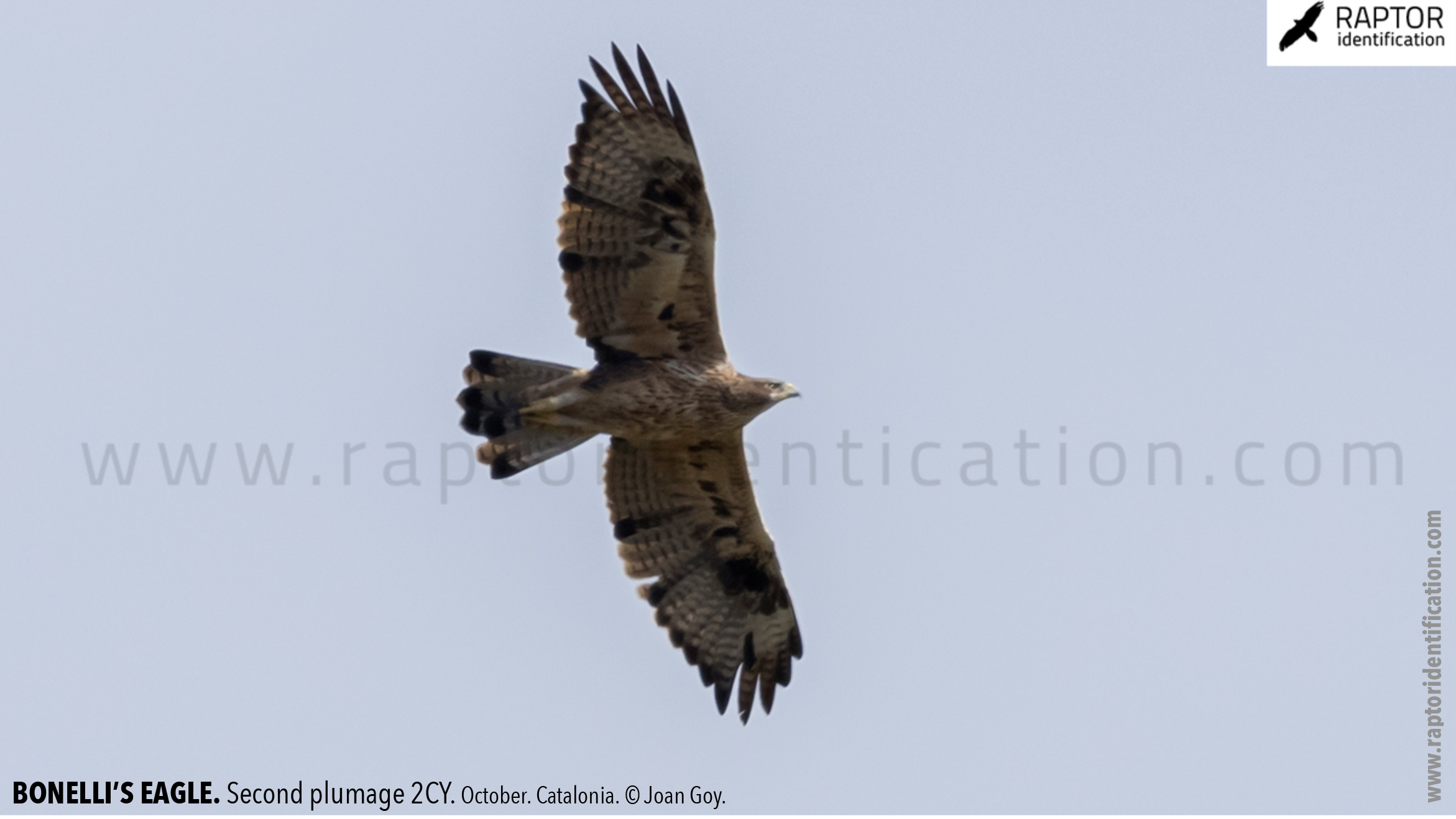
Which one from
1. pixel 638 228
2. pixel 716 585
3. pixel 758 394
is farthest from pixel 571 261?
pixel 716 585

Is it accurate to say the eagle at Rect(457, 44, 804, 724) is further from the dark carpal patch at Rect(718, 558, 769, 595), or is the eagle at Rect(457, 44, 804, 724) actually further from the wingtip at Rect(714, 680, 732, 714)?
the wingtip at Rect(714, 680, 732, 714)

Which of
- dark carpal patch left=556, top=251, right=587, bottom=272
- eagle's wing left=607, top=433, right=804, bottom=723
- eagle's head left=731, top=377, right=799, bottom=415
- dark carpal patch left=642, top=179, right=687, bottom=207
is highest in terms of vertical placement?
dark carpal patch left=642, top=179, right=687, bottom=207

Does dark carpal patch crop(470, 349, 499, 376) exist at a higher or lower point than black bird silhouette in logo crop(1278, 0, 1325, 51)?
lower

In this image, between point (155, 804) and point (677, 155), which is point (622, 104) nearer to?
point (677, 155)

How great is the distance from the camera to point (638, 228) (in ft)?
36.9

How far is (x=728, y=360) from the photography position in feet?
37.8

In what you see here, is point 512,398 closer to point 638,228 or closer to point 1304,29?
point 638,228

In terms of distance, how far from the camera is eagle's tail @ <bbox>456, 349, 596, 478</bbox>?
11.5 meters

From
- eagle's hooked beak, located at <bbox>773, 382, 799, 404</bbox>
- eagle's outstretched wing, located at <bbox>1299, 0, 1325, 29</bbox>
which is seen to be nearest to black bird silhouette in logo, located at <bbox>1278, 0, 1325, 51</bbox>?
eagle's outstretched wing, located at <bbox>1299, 0, 1325, 29</bbox>

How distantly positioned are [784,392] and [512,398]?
1680mm

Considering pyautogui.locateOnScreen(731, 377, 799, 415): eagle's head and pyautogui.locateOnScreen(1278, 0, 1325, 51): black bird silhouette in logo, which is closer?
pyautogui.locateOnScreen(731, 377, 799, 415): eagle's head

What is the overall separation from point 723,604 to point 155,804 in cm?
384

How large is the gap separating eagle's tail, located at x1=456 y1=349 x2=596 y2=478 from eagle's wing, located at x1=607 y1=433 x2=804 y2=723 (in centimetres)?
87

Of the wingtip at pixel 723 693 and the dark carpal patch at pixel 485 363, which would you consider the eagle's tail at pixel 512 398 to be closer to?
the dark carpal patch at pixel 485 363
